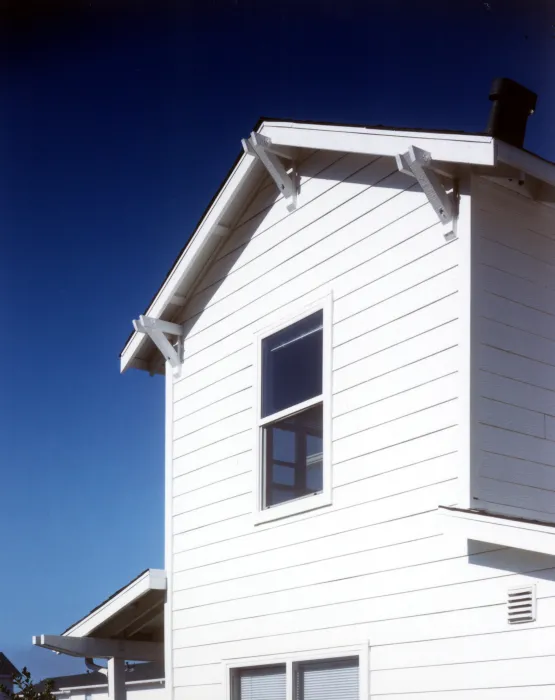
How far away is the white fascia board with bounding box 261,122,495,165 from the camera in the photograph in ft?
23.1

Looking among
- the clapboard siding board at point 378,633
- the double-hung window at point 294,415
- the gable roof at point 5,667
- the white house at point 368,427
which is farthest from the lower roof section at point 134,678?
the gable roof at point 5,667

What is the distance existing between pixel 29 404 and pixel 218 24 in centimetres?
1443

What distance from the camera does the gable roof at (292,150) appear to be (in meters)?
7.10

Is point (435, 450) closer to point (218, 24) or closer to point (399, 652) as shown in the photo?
point (399, 652)

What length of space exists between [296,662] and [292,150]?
14.2 feet

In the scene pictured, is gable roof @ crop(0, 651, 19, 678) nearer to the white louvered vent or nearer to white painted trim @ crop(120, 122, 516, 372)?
white painted trim @ crop(120, 122, 516, 372)

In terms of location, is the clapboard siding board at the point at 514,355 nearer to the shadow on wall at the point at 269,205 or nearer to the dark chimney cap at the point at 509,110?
the dark chimney cap at the point at 509,110

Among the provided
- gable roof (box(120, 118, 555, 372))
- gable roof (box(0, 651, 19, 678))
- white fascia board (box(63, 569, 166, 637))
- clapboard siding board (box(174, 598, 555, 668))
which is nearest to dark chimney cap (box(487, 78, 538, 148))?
gable roof (box(120, 118, 555, 372))

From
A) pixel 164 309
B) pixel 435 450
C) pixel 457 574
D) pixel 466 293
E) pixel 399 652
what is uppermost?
pixel 164 309

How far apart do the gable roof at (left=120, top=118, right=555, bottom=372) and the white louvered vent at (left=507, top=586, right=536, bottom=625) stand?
278cm

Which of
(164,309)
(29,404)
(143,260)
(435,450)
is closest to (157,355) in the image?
(164,309)

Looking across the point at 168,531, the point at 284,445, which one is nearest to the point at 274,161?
the point at 284,445

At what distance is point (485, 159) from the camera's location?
22.8ft

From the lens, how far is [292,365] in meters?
8.88
